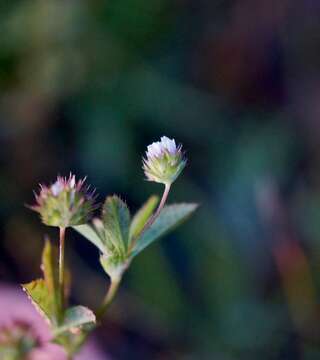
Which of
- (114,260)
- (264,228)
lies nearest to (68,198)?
(114,260)

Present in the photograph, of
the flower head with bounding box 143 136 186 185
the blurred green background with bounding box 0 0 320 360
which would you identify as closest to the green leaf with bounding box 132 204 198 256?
the flower head with bounding box 143 136 186 185

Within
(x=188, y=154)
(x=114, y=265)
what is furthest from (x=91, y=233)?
(x=188, y=154)

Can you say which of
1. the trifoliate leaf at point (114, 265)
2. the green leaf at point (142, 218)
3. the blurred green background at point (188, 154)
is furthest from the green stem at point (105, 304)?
the blurred green background at point (188, 154)

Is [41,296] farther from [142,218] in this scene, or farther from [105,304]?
[142,218]

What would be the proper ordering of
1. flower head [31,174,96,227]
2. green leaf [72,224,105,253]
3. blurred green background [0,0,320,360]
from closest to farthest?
1. flower head [31,174,96,227]
2. green leaf [72,224,105,253]
3. blurred green background [0,0,320,360]

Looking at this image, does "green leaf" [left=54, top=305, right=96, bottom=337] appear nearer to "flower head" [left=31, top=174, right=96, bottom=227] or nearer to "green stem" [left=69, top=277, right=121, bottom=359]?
"green stem" [left=69, top=277, right=121, bottom=359]

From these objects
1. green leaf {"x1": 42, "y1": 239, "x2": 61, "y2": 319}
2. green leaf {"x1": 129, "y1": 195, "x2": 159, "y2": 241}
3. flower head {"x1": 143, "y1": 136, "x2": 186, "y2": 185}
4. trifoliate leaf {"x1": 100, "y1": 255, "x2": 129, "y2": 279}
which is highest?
flower head {"x1": 143, "y1": 136, "x2": 186, "y2": 185}

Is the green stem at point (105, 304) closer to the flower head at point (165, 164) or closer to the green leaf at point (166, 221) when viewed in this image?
the green leaf at point (166, 221)
